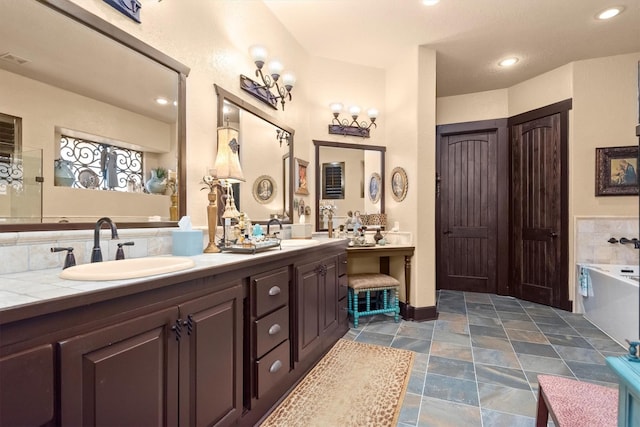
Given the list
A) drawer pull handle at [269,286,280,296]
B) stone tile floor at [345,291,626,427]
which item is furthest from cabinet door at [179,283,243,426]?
stone tile floor at [345,291,626,427]

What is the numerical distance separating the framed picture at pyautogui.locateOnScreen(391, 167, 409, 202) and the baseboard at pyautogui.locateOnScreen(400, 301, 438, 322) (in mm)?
1251

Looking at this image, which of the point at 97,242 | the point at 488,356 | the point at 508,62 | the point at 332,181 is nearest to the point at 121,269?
the point at 97,242

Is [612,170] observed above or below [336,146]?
below

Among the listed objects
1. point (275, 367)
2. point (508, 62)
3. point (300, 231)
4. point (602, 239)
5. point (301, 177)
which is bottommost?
point (275, 367)

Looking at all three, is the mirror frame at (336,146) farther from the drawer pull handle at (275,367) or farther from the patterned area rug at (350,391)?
the drawer pull handle at (275,367)

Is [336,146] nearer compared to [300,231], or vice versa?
[300,231]

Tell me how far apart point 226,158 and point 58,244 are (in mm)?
998

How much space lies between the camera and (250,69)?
8.52 feet

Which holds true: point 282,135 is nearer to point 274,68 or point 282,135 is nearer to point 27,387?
point 274,68

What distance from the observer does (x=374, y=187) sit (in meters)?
3.82

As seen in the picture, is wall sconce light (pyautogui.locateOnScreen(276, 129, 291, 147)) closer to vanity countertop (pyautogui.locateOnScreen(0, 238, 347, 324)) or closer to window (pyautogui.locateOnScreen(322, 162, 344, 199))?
window (pyautogui.locateOnScreen(322, 162, 344, 199))

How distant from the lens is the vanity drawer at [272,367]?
5.48 feet

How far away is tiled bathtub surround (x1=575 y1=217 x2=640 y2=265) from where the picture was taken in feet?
11.3

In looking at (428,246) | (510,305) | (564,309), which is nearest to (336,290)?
(428,246)
